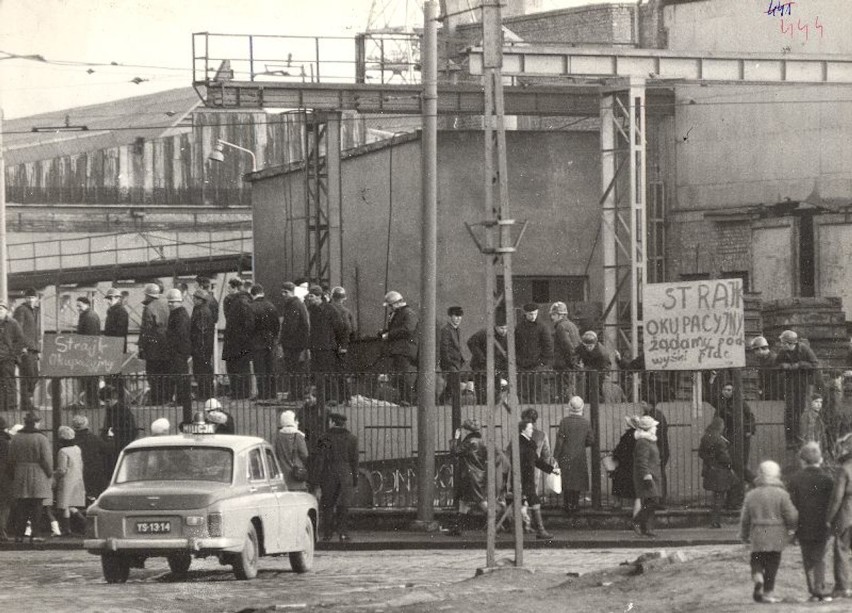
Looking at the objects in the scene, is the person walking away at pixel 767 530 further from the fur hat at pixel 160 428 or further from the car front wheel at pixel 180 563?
the fur hat at pixel 160 428

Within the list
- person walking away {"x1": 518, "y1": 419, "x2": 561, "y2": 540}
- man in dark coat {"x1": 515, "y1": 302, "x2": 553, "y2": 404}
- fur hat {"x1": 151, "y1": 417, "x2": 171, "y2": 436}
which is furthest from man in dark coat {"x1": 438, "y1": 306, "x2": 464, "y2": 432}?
fur hat {"x1": 151, "y1": 417, "x2": 171, "y2": 436}

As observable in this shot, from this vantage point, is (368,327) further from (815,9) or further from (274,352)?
(274,352)

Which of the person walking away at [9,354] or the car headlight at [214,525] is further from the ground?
the person walking away at [9,354]

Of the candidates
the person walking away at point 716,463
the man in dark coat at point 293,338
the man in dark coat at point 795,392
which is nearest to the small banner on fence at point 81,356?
the man in dark coat at point 293,338

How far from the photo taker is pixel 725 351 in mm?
23359

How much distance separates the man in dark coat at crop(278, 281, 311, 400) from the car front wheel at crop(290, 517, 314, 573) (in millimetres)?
5652

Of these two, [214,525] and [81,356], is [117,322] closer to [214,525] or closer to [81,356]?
[81,356]

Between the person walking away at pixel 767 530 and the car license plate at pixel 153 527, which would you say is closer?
the person walking away at pixel 767 530

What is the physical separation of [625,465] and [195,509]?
302 inches

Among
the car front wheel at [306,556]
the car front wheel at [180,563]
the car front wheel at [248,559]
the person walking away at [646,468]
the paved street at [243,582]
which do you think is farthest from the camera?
the person walking away at [646,468]

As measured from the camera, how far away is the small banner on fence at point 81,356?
25.2 m

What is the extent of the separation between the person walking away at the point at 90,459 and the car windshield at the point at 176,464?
221 inches

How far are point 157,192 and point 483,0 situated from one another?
56.9 metres

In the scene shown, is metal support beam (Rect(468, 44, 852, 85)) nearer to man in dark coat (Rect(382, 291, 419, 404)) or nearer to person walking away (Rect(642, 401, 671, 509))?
man in dark coat (Rect(382, 291, 419, 404))
